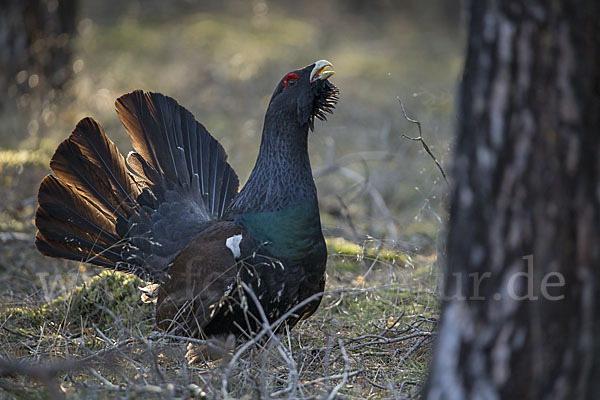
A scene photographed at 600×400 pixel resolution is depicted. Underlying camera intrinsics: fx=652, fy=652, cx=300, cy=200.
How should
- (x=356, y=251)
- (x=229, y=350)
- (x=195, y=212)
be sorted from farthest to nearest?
(x=356, y=251), (x=195, y=212), (x=229, y=350)

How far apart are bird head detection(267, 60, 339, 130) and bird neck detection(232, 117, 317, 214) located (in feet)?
0.17

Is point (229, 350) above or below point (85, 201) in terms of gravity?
below

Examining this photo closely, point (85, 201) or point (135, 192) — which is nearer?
point (85, 201)

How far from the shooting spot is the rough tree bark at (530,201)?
1.83m

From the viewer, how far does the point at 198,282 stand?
3.43 m

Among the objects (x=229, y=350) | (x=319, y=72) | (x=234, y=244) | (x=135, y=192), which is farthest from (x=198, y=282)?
(x=319, y=72)

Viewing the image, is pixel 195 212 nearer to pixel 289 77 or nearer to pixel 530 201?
pixel 289 77

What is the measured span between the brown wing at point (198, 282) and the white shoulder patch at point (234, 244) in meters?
0.02

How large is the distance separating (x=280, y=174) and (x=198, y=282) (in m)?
0.73

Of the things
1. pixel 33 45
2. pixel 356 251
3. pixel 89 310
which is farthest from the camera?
pixel 33 45

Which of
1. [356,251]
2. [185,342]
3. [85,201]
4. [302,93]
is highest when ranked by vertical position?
[302,93]

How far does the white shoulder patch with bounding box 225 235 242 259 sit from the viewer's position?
3.40m

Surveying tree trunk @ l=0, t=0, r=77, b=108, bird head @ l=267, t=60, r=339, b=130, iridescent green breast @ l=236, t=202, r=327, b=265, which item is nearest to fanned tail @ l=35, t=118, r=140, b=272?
iridescent green breast @ l=236, t=202, r=327, b=265

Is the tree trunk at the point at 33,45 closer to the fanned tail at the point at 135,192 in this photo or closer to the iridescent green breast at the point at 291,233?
the fanned tail at the point at 135,192
